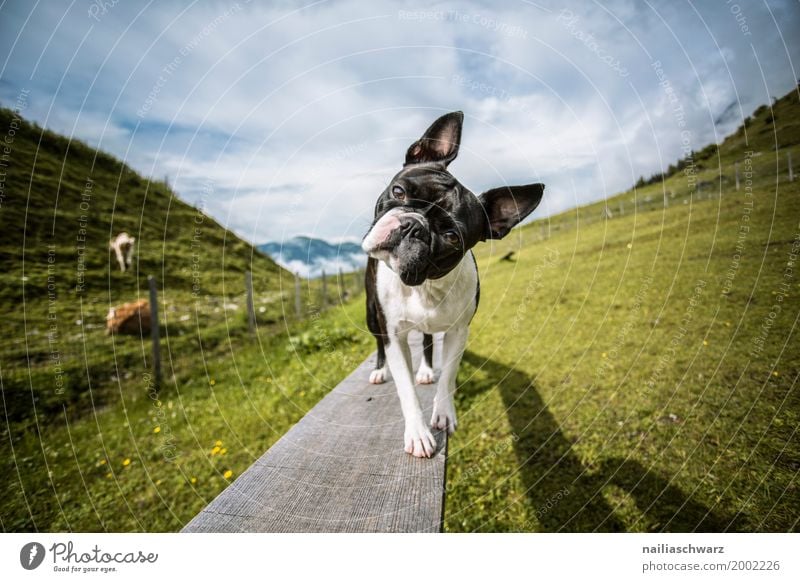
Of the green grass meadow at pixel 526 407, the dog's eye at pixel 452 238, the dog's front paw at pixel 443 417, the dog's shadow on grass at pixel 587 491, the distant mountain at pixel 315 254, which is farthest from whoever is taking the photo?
the green grass meadow at pixel 526 407

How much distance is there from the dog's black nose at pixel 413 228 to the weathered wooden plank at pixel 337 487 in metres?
1.01

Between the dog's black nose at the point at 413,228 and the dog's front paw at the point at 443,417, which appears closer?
the dog's black nose at the point at 413,228

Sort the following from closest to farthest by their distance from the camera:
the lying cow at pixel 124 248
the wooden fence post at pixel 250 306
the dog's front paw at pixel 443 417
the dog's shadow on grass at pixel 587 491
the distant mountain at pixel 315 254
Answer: the distant mountain at pixel 315 254 → the dog's front paw at pixel 443 417 → the dog's shadow on grass at pixel 587 491 → the wooden fence post at pixel 250 306 → the lying cow at pixel 124 248

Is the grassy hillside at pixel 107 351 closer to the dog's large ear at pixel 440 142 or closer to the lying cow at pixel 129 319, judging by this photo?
the lying cow at pixel 129 319

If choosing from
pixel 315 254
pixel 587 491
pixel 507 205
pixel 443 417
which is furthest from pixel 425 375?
pixel 507 205

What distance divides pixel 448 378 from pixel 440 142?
1228 millimetres

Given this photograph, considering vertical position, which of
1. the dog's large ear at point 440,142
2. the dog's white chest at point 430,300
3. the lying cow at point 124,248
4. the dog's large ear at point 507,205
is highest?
the lying cow at point 124,248

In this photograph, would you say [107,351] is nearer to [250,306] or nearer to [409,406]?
[250,306]

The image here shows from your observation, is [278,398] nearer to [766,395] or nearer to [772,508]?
[772,508]

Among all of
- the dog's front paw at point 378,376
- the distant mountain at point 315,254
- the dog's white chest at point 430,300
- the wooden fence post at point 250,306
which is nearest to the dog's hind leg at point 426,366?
the dog's front paw at point 378,376

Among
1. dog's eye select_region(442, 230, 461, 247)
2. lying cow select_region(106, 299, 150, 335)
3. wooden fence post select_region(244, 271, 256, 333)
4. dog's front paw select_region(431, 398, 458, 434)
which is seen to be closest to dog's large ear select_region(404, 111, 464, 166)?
dog's eye select_region(442, 230, 461, 247)

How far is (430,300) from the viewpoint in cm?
175

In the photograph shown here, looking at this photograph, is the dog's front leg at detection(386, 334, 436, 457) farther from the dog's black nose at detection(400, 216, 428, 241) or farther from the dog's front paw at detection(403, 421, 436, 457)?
the dog's black nose at detection(400, 216, 428, 241)

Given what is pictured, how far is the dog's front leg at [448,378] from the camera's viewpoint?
1.96 m
